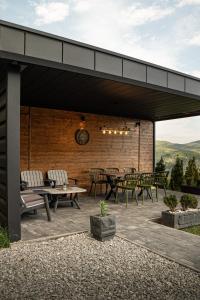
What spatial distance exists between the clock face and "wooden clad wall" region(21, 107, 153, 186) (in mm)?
122

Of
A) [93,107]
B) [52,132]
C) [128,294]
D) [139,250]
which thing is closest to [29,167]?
[52,132]

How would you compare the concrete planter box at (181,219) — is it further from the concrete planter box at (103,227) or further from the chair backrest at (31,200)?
the chair backrest at (31,200)

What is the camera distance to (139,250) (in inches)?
150

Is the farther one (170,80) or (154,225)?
(170,80)

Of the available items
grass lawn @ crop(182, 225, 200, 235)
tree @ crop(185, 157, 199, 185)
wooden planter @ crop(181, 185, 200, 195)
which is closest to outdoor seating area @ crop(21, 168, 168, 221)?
wooden planter @ crop(181, 185, 200, 195)

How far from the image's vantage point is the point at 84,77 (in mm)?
4914

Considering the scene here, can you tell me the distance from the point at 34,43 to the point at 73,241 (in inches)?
119

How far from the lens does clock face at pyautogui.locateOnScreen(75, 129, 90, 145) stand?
888 centimetres

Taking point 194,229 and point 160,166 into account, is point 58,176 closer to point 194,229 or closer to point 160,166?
point 194,229

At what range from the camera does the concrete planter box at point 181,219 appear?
16.8 feet

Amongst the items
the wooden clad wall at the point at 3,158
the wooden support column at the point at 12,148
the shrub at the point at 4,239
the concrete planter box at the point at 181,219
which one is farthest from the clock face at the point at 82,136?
the shrub at the point at 4,239

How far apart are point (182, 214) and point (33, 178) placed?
13.7ft

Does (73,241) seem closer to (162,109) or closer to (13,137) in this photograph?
(13,137)

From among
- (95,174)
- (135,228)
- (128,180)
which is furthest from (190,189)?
(135,228)
